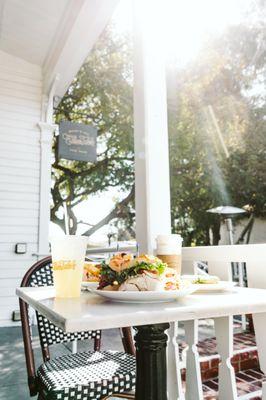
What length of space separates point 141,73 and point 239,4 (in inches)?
333

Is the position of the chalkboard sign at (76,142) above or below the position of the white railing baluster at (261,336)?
above

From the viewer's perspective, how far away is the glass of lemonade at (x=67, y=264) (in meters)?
0.88

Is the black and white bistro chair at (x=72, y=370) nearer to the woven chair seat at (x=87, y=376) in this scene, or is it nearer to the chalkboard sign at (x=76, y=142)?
the woven chair seat at (x=87, y=376)

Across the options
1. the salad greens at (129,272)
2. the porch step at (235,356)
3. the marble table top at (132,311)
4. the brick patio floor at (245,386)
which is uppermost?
the salad greens at (129,272)

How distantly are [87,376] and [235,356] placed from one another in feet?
6.39

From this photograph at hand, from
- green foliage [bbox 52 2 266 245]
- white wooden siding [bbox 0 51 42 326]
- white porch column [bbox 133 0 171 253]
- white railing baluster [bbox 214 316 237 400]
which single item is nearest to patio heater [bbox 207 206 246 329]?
green foliage [bbox 52 2 266 245]

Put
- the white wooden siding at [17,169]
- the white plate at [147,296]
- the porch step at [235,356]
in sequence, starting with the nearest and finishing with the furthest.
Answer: the white plate at [147,296]
the porch step at [235,356]
the white wooden siding at [17,169]

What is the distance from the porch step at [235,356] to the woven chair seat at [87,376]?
130cm

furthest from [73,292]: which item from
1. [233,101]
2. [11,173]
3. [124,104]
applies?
[233,101]

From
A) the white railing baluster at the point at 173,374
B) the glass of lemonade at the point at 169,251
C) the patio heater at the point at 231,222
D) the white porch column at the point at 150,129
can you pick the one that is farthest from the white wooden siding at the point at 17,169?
the glass of lemonade at the point at 169,251

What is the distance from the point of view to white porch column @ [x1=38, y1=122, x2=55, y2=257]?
4324 millimetres

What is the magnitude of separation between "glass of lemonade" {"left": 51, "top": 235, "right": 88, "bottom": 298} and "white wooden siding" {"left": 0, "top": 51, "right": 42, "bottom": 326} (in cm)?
355

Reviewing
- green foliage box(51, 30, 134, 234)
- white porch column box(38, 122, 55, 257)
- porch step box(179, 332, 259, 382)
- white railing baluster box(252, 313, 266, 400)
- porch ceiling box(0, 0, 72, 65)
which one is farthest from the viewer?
green foliage box(51, 30, 134, 234)

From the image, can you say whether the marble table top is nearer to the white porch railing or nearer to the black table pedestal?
the black table pedestal
